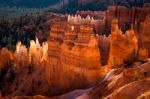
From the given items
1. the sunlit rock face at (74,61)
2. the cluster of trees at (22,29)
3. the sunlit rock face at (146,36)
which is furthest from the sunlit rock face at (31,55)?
the cluster of trees at (22,29)

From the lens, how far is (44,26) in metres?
68.7

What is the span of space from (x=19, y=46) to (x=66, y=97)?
50.3 ft

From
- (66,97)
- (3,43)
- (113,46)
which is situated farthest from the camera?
(3,43)

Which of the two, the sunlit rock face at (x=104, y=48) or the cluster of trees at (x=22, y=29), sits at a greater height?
the sunlit rock face at (x=104, y=48)

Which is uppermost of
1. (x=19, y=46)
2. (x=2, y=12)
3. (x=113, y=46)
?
(x=113, y=46)

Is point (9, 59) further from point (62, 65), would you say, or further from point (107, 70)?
point (107, 70)

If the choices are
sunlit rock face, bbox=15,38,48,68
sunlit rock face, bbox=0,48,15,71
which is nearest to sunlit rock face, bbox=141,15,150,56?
sunlit rock face, bbox=15,38,48,68

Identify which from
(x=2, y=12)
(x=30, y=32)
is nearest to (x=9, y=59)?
(x=30, y=32)

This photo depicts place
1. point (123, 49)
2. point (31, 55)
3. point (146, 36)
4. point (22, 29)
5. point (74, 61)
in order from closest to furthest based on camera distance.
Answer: point (123, 49)
point (74, 61)
point (146, 36)
point (31, 55)
point (22, 29)

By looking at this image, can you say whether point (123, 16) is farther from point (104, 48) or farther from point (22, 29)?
point (22, 29)

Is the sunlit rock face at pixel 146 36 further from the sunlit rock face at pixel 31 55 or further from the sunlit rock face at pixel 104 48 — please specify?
the sunlit rock face at pixel 31 55

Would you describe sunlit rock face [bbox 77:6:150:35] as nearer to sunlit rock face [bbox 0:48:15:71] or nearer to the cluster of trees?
sunlit rock face [bbox 0:48:15:71]

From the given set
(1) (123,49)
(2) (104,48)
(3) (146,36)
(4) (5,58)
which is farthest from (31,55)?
(1) (123,49)

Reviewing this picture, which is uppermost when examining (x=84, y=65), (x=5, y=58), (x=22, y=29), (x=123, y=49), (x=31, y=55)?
(x=123, y=49)
